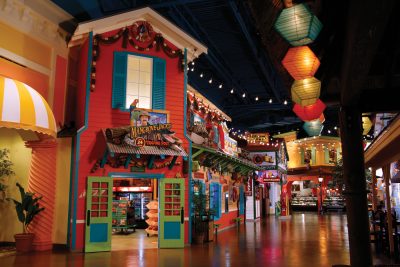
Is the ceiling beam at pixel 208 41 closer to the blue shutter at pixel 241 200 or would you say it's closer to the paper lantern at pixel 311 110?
the blue shutter at pixel 241 200

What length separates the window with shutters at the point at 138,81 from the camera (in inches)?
488

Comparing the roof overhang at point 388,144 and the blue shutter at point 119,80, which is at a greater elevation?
the blue shutter at point 119,80

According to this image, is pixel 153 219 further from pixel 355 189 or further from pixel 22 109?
pixel 355 189

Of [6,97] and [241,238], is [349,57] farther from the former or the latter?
[241,238]

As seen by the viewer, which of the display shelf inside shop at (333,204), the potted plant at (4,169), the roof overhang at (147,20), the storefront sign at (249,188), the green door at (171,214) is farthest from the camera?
the display shelf inside shop at (333,204)

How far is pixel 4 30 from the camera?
10.8 meters

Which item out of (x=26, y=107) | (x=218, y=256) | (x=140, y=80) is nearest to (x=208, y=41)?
(x=140, y=80)

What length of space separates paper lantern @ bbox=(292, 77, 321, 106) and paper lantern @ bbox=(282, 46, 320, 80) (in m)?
0.38

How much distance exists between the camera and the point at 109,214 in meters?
11.8

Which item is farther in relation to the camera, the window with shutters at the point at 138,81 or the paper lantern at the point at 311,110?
the window with shutters at the point at 138,81

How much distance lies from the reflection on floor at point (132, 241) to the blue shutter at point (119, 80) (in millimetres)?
4360

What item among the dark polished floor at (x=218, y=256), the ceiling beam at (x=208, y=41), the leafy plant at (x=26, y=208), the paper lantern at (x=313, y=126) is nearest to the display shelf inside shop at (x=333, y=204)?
the ceiling beam at (x=208, y=41)

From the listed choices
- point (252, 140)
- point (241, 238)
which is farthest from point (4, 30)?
point (252, 140)

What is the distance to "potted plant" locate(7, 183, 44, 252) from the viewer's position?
1112 cm
